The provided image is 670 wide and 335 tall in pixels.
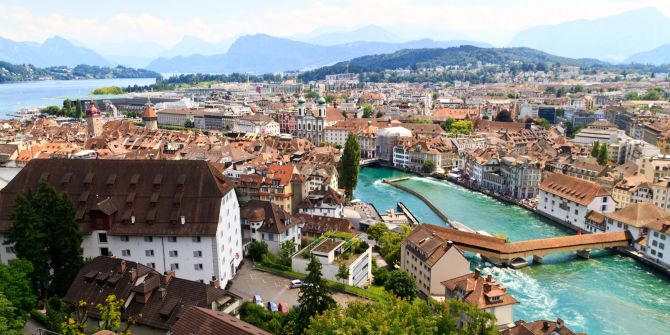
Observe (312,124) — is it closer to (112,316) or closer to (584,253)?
(584,253)

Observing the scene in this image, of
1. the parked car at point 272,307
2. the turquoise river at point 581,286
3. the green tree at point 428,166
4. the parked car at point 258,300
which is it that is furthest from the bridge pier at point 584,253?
the green tree at point 428,166

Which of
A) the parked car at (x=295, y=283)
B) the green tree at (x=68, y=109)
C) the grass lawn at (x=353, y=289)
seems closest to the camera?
the grass lawn at (x=353, y=289)

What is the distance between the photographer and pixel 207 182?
1051 inches

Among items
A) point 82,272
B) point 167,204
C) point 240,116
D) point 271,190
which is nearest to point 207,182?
point 167,204

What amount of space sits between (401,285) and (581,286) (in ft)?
48.9

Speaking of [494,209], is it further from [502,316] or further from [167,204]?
[167,204]

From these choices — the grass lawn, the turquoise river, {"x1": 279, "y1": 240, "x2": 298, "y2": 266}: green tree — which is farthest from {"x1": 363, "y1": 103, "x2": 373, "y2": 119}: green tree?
the grass lawn

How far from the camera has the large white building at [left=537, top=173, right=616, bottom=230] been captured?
4597 cm

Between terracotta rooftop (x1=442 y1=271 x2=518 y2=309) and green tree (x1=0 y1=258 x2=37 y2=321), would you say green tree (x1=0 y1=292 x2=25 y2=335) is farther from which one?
terracotta rooftop (x1=442 y1=271 x2=518 y2=309)

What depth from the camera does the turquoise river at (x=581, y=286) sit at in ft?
99.6

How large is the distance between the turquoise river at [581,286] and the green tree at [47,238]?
81.5ft

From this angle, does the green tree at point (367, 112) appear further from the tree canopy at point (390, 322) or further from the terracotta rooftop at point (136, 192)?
the tree canopy at point (390, 322)

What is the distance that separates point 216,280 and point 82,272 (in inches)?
241

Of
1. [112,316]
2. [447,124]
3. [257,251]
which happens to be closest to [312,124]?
[447,124]
